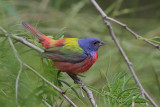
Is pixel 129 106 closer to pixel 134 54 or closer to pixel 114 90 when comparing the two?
pixel 114 90

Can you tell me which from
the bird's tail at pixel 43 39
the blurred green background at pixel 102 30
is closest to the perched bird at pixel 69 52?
the bird's tail at pixel 43 39

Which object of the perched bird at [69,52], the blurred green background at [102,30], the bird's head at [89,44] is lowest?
the perched bird at [69,52]

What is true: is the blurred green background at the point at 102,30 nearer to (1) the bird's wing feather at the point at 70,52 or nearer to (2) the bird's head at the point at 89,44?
(2) the bird's head at the point at 89,44

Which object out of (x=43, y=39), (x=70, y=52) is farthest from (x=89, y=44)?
(x=43, y=39)

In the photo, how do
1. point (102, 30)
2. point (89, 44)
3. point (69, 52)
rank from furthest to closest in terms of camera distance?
point (102, 30) < point (89, 44) < point (69, 52)

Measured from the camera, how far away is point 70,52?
11.1 feet

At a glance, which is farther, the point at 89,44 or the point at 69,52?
the point at 89,44

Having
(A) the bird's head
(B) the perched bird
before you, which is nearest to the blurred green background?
(A) the bird's head

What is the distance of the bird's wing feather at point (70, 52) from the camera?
127 inches

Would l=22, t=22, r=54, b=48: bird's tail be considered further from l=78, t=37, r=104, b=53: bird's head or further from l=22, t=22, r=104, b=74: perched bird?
l=78, t=37, r=104, b=53: bird's head

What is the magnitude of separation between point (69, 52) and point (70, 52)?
0.02 meters

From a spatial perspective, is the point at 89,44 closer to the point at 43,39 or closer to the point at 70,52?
the point at 70,52

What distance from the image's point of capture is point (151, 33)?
654 cm

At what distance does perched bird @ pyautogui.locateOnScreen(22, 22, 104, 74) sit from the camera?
10.4ft
